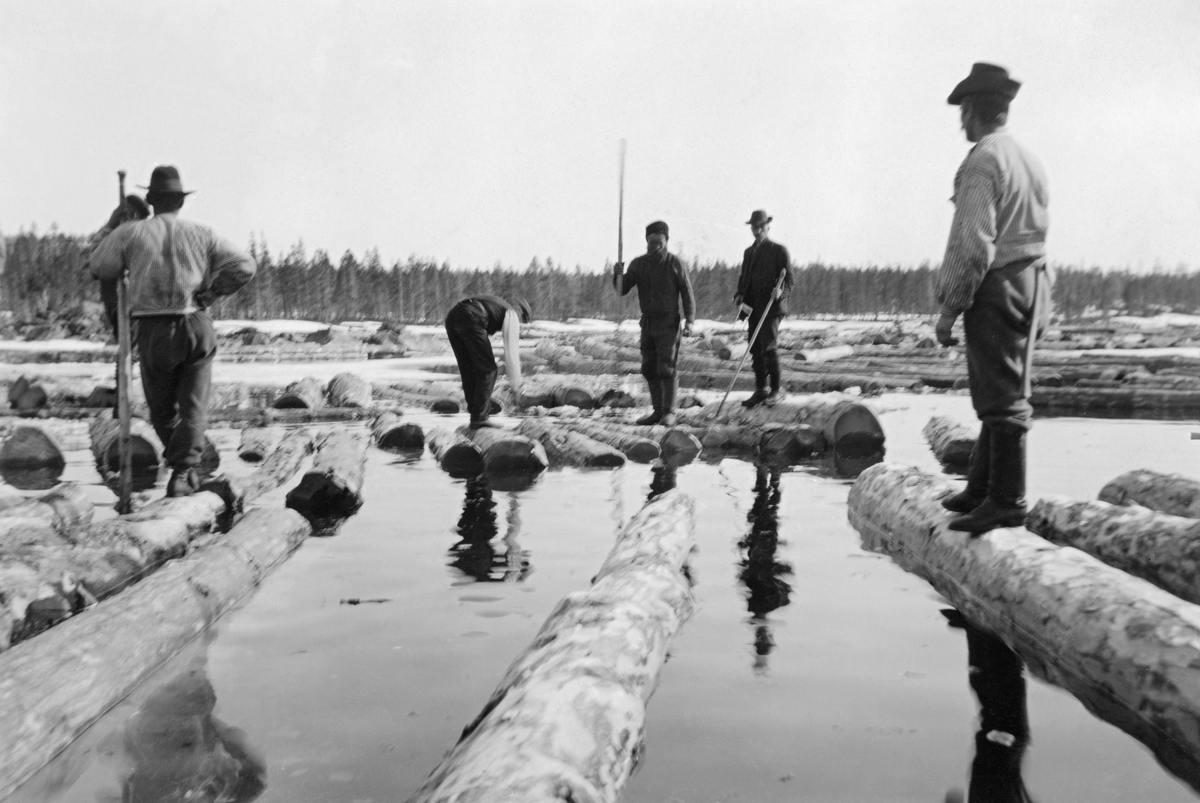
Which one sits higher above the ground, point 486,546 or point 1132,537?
point 1132,537

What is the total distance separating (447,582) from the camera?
185 inches

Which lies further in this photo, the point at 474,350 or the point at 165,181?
the point at 474,350

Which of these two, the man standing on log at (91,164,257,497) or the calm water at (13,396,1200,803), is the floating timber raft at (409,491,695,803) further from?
the man standing on log at (91,164,257,497)

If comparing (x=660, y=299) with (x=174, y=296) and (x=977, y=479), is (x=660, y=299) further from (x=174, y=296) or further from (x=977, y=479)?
(x=977, y=479)

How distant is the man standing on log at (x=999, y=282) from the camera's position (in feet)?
14.4

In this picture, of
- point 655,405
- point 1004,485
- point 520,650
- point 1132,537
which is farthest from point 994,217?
point 655,405

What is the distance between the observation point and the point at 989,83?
4.56 m

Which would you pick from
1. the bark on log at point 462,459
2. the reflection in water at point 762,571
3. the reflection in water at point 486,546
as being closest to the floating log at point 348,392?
the bark on log at point 462,459

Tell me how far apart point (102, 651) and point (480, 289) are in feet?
209

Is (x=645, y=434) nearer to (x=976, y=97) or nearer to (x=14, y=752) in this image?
(x=976, y=97)

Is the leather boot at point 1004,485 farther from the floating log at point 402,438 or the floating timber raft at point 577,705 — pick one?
the floating log at point 402,438

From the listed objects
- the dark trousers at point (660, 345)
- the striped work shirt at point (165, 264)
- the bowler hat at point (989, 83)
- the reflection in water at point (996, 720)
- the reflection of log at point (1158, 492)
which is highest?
the bowler hat at point (989, 83)

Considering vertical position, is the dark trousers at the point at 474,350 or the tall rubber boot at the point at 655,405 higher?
the dark trousers at the point at 474,350

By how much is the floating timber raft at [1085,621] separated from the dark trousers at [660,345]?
5.71 m
